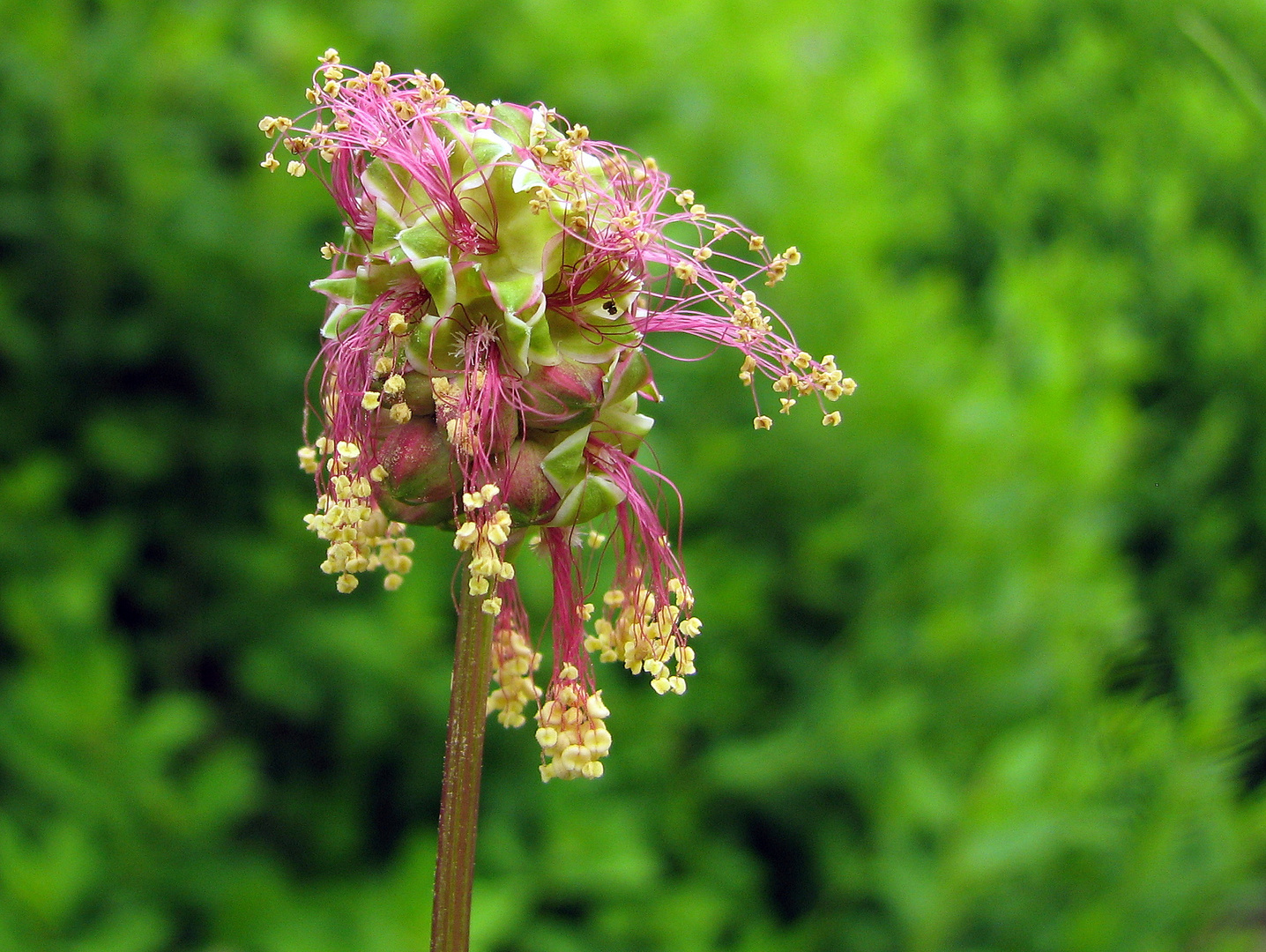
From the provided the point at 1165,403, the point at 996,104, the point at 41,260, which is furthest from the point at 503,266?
the point at 996,104

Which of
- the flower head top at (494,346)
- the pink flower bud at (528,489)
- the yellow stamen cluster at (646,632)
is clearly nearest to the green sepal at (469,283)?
the flower head top at (494,346)

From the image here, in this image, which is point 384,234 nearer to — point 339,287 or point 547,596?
point 339,287

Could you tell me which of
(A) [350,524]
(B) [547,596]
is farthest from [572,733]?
(B) [547,596]

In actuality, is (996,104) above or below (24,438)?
above

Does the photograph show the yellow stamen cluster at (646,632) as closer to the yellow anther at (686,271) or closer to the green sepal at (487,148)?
the yellow anther at (686,271)

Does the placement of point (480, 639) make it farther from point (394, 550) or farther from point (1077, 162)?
point (1077, 162)

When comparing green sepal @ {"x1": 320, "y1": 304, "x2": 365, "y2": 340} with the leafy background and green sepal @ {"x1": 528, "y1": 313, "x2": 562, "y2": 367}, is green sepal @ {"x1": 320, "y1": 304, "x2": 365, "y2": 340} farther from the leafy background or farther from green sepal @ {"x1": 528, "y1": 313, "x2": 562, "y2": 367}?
the leafy background
